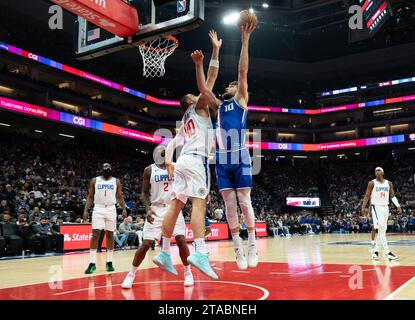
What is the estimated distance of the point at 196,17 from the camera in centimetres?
739

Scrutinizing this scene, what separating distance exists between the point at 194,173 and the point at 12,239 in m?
9.60

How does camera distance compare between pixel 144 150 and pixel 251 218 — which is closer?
pixel 251 218

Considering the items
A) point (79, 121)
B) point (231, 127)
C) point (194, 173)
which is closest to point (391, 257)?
point (231, 127)

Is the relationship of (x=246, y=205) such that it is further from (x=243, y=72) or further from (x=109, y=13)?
(x=109, y=13)

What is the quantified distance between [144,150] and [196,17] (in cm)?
3333

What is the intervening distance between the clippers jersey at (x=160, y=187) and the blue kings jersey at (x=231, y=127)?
1.56 metres

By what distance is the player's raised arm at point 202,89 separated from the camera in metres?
4.91

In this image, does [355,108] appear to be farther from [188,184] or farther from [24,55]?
[188,184]

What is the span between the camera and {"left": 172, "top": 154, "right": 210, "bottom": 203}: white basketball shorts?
497 cm

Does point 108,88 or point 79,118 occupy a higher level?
point 108,88

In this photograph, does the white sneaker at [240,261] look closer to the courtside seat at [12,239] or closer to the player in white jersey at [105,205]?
the player in white jersey at [105,205]

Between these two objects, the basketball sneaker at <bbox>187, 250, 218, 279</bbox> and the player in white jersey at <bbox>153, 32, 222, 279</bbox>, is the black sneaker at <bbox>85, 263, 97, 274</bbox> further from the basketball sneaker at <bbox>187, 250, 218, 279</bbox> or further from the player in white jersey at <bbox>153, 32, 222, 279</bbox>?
the basketball sneaker at <bbox>187, 250, 218, 279</bbox>

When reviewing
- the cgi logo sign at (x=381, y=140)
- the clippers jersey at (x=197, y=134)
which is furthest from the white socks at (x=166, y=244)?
→ the cgi logo sign at (x=381, y=140)

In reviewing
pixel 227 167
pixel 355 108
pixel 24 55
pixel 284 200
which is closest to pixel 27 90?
pixel 24 55
